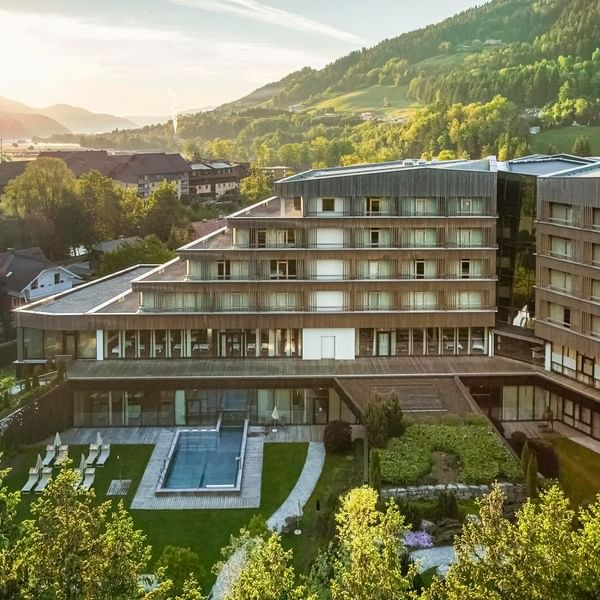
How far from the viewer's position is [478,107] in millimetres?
156375

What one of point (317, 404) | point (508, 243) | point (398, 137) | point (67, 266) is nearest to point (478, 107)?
point (398, 137)

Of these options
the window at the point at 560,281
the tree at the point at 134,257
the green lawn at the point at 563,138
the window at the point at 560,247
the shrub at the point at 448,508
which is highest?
the green lawn at the point at 563,138

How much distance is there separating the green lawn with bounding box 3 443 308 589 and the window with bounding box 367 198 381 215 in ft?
49.6

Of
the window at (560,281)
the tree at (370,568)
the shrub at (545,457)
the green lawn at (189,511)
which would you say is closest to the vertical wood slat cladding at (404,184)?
the window at (560,281)

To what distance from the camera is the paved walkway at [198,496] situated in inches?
1332

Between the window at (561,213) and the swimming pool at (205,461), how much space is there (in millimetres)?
21213

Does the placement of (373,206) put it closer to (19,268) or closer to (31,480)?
(31,480)

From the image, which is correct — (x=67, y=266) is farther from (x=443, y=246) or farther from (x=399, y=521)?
(x=399, y=521)

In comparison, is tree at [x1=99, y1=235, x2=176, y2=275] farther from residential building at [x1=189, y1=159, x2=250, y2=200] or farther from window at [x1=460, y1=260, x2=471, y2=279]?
residential building at [x1=189, y1=159, x2=250, y2=200]

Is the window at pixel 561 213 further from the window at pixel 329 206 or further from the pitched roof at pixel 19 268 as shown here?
the pitched roof at pixel 19 268

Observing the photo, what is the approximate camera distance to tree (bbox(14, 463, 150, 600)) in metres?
17.0

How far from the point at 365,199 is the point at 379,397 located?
1404 cm

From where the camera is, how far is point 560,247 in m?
43.5

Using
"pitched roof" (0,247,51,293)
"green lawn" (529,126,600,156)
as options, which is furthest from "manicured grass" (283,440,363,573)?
"green lawn" (529,126,600,156)
